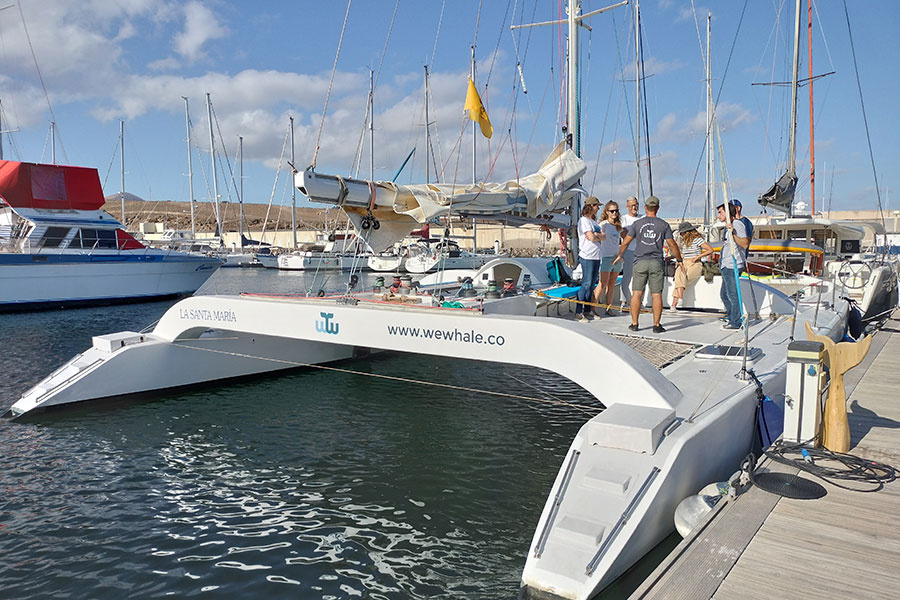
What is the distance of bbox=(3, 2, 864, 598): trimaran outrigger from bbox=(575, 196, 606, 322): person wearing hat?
536 millimetres

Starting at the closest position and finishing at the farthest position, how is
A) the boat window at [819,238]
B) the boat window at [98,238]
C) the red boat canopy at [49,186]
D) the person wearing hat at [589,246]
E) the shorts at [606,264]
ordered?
the person wearing hat at [589,246], the shorts at [606,264], the boat window at [819,238], the red boat canopy at [49,186], the boat window at [98,238]

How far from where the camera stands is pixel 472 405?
8.12 m

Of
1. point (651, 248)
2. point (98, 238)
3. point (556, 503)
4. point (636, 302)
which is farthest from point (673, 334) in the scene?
point (98, 238)

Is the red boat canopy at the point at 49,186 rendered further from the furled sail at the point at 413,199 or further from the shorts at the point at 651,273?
the shorts at the point at 651,273

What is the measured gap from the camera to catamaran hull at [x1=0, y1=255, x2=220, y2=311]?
21.2 meters

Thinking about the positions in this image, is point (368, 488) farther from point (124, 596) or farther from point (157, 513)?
point (124, 596)

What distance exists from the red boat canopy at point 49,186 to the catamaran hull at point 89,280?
232 cm

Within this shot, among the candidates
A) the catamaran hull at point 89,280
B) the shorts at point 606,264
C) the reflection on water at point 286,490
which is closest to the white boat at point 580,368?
the reflection on water at point 286,490

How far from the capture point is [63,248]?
900 inches

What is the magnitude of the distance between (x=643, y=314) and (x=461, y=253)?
3144cm

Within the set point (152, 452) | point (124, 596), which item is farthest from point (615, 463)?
point (152, 452)

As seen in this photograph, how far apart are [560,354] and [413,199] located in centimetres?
405

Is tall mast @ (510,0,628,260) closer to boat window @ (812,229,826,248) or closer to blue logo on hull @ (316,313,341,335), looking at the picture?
blue logo on hull @ (316,313,341,335)

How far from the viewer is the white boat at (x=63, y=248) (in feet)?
70.7
